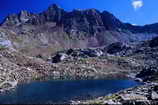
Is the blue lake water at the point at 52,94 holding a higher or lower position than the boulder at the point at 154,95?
lower

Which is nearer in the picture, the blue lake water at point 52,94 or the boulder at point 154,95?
the boulder at point 154,95

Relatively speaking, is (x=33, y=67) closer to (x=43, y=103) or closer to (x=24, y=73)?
(x=24, y=73)

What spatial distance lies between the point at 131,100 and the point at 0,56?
6334 inches

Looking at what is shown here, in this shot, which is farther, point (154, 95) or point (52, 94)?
point (52, 94)

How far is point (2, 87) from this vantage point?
119 m

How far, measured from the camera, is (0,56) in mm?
194250

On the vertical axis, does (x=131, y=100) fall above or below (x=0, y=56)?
below

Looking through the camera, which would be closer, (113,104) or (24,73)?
(113,104)

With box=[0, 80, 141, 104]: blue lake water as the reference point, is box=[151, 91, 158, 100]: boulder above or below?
above

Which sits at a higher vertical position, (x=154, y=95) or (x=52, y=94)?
(x=154, y=95)

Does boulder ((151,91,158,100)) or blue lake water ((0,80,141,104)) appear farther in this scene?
blue lake water ((0,80,141,104))

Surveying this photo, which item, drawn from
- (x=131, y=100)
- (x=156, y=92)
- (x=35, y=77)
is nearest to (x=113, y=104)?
(x=131, y=100)

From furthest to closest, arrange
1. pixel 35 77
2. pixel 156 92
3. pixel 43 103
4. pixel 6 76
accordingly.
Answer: pixel 35 77, pixel 6 76, pixel 43 103, pixel 156 92

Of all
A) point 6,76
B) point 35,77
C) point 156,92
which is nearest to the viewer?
point 156,92
